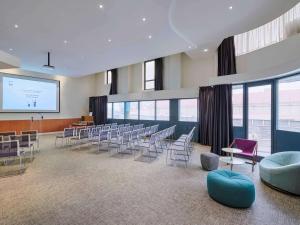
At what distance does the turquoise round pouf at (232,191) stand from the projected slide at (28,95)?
456 inches

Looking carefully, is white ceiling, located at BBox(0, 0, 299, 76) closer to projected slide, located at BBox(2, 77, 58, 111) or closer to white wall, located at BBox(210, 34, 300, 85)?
white wall, located at BBox(210, 34, 300, 85)

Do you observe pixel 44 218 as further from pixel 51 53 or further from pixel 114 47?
pixel 51 53

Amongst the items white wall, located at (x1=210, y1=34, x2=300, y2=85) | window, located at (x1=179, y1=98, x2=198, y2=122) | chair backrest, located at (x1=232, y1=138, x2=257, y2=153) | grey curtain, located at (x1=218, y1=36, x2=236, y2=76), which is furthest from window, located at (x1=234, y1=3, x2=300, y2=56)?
window, located at (x1=179, y1=98, x2=198, y2=122)

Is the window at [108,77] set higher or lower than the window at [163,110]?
higher

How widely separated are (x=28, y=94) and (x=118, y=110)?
5.83 meters

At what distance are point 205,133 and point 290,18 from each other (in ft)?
17.5

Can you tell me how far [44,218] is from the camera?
260 cm

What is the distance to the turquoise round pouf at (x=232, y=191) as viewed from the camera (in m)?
2.91

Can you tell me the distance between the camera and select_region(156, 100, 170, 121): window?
1065cm

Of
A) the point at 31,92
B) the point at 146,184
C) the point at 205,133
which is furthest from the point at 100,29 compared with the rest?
the point at 31,92

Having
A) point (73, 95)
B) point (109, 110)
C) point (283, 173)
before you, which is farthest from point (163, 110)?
point (283, 173)

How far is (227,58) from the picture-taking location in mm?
7078

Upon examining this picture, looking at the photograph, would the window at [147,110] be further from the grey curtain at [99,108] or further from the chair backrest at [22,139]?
the chair backrest at [22,139]

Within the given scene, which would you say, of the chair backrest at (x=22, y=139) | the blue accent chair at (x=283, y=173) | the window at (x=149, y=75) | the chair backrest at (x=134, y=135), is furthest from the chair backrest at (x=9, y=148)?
the window at (x=149, y=75)
